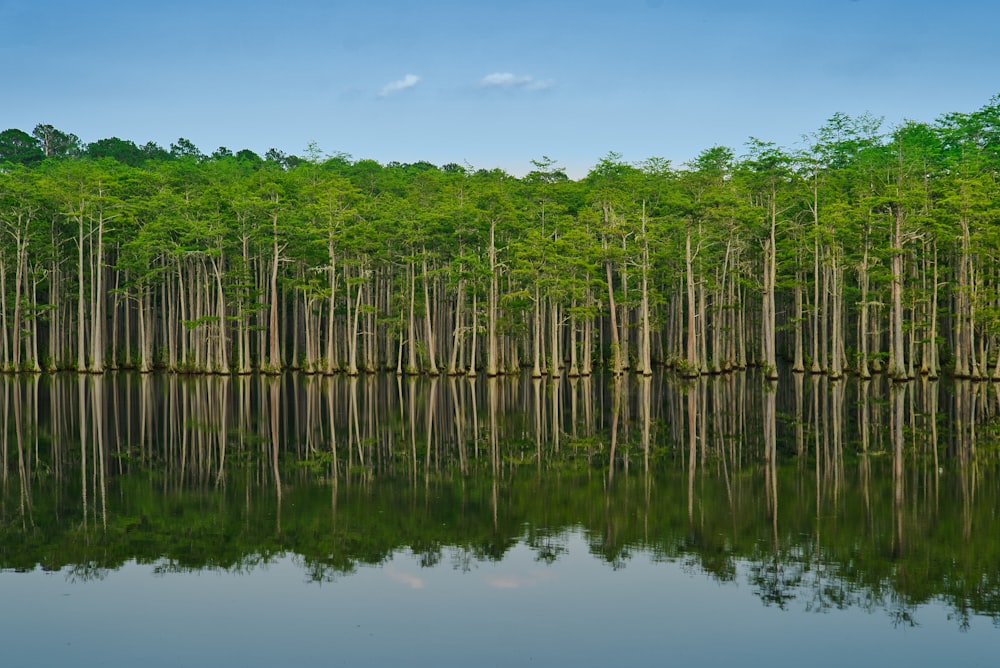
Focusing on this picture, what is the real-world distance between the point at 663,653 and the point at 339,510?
26.2ft

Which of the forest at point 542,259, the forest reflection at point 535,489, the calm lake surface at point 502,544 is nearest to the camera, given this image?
the calm lake surface at point 502,544

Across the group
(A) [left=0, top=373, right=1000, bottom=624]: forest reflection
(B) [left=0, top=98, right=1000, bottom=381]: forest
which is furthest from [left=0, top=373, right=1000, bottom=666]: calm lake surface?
(B) [left=0, top=98, right=1000, bottom=381]: forest

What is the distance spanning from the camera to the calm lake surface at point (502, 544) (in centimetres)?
1034

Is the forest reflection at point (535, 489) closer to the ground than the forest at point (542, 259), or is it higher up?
closer to the ground

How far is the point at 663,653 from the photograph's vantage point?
32.6ft

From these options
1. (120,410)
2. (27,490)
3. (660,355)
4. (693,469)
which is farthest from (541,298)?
(27,490)

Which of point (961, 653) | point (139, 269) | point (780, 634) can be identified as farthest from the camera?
point (139, 269)

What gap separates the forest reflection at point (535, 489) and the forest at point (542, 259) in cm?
1470

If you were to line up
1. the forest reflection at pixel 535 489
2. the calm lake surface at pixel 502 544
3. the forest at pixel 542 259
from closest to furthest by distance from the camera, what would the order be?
1. the calm lake surface at pixel 502 544
2. the forest reflection at pixel 535 489
3. the forest at pixel 542 259

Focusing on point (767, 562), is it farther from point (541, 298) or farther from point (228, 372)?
point (228, 372)

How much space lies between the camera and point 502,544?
14266mm

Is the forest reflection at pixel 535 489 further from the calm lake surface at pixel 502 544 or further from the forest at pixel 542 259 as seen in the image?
the forest at pixel 542 259

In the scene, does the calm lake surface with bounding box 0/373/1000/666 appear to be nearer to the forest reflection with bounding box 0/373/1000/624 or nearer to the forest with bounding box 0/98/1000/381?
the forest reflection with bounding box 0/373/1000/624

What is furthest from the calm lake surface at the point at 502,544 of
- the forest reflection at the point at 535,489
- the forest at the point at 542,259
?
the forest at the point at 542,259
